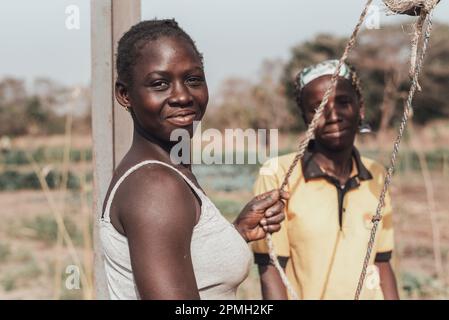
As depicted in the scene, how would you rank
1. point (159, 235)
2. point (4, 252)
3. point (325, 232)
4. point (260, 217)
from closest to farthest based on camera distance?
point (159, 235), point (260, 217), point (325, 232), point (4, 252)

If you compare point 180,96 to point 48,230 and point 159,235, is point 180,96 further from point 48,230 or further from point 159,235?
point 48,230

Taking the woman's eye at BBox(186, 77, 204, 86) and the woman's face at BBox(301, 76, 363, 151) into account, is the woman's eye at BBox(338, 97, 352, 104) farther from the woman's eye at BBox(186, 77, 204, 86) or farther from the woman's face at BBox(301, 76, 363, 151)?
the woman's eye at BBox(186, 77, 204, 86)

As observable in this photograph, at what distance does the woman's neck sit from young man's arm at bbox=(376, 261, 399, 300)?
0.32 metres

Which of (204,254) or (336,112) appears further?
(336,112)

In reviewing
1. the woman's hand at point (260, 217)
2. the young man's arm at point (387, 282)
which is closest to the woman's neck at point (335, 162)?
the young man's arm at point (387, 282)

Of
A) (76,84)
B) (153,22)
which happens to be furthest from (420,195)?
(153,22)

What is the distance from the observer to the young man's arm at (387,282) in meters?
2.03

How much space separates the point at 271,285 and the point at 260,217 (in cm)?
48

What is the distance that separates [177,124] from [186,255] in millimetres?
285

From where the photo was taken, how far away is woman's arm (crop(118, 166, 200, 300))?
3.70ft

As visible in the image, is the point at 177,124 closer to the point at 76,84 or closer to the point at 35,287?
the point at 76,84

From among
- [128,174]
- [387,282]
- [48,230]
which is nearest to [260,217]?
[128,174]

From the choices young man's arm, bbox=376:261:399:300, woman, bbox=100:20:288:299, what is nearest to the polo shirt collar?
young man's arm, bbox=376:261:399:300

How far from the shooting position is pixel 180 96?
4.18ft
